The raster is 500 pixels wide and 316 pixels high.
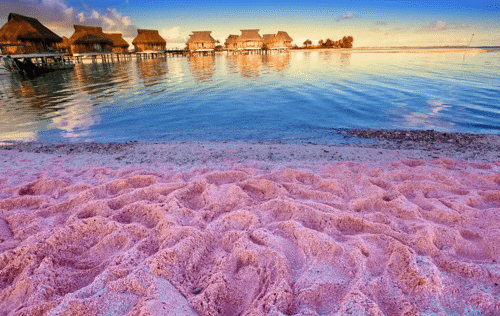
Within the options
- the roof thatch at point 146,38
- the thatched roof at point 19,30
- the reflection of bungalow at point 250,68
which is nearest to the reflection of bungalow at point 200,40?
the roof thatch at point 146,38

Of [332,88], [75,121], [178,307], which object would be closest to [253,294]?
[178,307]

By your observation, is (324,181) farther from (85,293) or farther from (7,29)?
(7,29)

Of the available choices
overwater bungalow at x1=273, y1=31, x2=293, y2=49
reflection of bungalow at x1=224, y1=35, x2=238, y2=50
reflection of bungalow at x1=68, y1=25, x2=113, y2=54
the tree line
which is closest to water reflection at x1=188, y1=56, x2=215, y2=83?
reflection of bungalow at x1=68, y1=25, x2=113, y2=54

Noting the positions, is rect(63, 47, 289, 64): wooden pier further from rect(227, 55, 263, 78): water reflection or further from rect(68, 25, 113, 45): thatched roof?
rect(227, 55, 263, 78): water reflection

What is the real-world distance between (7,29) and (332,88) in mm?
Result: 46185

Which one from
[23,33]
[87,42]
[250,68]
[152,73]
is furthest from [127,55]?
[250,68]

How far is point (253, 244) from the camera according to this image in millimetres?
2561

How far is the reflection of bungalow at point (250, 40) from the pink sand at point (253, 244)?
70.0m

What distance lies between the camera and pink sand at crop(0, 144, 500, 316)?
1.96m

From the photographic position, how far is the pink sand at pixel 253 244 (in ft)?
6.42

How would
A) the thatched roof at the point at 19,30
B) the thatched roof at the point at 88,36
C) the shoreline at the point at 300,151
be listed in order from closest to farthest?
the shoreline at the point at 300,151 → the thatched roof at the point at 19,30 → the thatched roof at the point at 88,36

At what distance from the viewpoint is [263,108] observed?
12.1m

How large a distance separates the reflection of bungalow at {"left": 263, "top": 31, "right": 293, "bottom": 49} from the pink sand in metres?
74.2

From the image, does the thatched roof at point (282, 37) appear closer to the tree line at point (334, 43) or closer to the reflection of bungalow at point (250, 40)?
the reflection of bungalow at point (250, 40)
